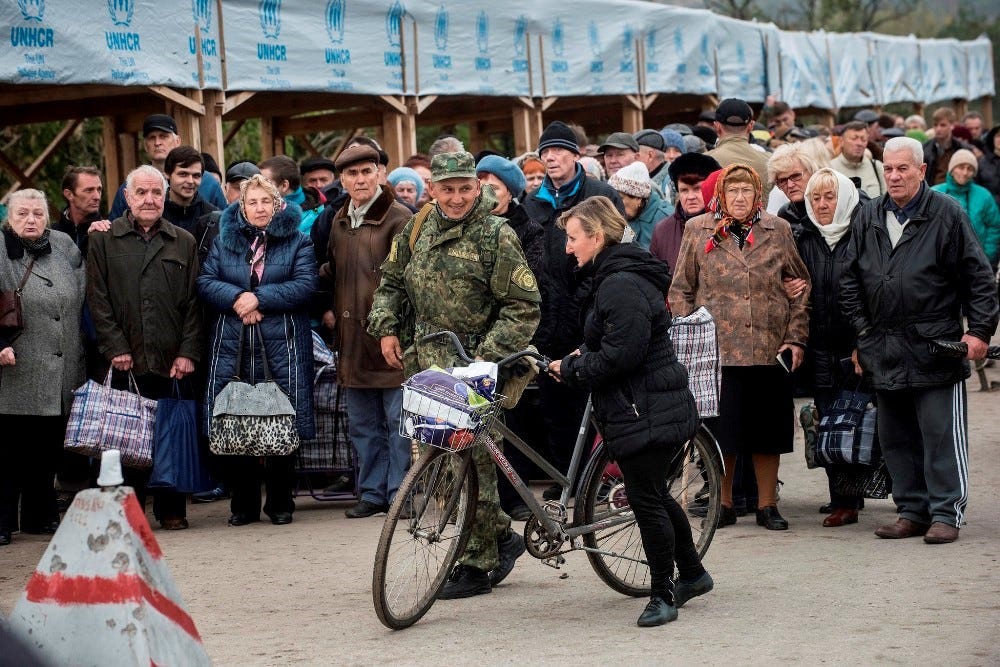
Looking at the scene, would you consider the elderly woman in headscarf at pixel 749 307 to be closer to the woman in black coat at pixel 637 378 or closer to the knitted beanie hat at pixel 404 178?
the woman in black coat at pixel 637 378

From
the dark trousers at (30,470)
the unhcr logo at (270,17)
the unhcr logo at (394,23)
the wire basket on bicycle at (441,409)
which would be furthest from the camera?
the unhcr logo at (394,23)

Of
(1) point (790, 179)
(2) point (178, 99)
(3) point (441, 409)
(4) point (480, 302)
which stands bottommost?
(3) point (441, 409)

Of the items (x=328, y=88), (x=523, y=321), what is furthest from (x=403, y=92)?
(x=523, y=321)

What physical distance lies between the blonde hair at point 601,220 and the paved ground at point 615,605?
153cm

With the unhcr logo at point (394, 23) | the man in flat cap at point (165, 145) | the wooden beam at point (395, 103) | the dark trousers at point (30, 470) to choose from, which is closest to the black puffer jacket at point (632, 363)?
the dark trousers at point (30, 470)

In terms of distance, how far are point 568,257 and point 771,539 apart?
1935mm

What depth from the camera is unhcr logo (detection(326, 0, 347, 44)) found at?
1213 cm

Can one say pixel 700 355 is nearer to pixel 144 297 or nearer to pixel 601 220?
pixel 601 220

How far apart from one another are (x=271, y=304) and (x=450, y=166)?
2.10m

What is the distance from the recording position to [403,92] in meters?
13.2

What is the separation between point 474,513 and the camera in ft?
20.1

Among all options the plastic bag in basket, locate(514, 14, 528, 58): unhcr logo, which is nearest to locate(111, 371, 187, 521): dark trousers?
the plastic bag in basket

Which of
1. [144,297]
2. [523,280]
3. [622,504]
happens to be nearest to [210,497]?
[144,297]

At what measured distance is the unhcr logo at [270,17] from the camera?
11.5 meters
